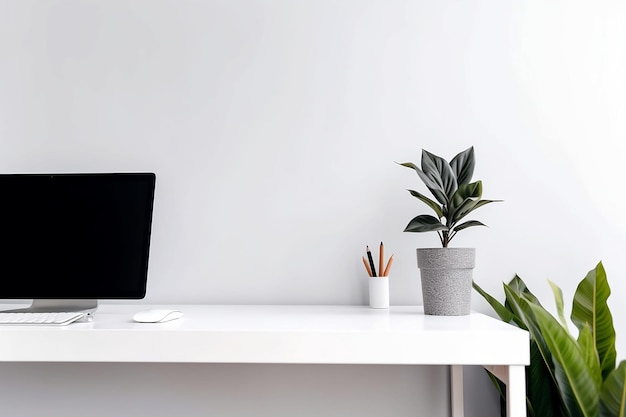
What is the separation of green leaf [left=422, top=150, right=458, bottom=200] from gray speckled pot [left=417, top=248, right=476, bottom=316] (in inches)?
5.7

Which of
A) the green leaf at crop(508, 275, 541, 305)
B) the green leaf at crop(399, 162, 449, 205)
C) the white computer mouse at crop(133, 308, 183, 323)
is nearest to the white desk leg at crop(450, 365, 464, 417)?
the green leaf at crop(508, 275, 541, 305)

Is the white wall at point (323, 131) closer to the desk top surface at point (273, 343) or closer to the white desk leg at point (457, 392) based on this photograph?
the white desk leg at point (457, 392)

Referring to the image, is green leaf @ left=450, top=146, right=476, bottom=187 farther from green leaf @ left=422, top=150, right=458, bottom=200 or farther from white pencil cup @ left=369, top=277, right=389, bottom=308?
white pencil cup @ left=369, top=277, right=389, bottom=308

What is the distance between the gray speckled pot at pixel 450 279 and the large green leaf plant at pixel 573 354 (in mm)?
134

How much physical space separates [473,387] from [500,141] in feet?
2.41

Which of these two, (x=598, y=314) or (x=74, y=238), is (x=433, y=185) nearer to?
(x=598, y=314)

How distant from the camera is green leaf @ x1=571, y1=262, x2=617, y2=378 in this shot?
1180 millimetres

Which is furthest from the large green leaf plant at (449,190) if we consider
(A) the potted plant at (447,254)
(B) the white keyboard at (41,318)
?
(B) the white keyboard at (41,318)

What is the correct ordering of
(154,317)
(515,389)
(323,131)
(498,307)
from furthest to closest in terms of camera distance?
(323,131), (498,307), (154,317), (515,389)

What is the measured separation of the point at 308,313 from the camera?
4.10 feet

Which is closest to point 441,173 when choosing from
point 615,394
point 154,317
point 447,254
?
point 447,254

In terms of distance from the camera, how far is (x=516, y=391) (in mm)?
985

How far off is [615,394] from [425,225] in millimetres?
526

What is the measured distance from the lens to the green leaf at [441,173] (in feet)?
3.94
